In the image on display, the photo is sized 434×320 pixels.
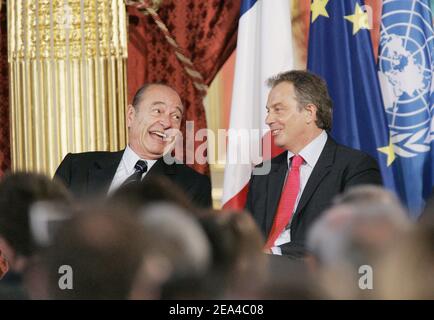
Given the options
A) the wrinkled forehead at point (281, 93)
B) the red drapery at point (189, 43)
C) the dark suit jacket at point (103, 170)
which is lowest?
the dark suit jacket at point (103, 170)

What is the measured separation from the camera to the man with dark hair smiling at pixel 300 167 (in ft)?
9.05

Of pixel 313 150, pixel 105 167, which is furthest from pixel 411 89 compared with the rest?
pixel 105 167

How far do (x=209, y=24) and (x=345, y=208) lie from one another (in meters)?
3.61

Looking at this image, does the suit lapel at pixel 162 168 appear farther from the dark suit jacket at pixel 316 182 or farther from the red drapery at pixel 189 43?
the red drapery at pixel 189 43

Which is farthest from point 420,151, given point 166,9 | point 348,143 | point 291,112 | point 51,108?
point 51,108

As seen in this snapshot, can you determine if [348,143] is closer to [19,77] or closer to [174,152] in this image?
[174,152]

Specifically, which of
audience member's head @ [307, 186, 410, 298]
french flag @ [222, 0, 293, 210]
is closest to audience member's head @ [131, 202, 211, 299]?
audience member's head @ [307, 186, 410, 298]

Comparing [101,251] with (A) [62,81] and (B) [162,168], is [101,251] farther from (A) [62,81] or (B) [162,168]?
(A) [62,81]

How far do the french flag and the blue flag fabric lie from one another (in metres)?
0.52

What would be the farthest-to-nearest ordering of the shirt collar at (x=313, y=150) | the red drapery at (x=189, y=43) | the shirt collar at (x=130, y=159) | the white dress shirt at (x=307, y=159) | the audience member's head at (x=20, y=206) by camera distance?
1. the red drapery at (x=189, y=43)
2. the shirt collar at (x=130, y=159)
3. the shirt collar at (x=313, y=150)
4. the white dress shirt at (x=307, y=159)
5. the audience member's head at (x=20, y=206)

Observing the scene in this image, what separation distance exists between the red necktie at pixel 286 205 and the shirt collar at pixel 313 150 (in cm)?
9

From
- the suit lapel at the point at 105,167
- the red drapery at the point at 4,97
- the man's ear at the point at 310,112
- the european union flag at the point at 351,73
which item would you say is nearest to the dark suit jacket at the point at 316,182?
the man's ear at the point at 310,112

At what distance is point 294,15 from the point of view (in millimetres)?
4262

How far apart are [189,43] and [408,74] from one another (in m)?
1.23
